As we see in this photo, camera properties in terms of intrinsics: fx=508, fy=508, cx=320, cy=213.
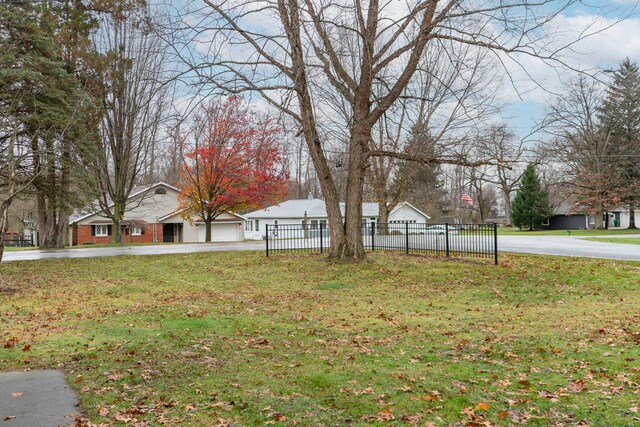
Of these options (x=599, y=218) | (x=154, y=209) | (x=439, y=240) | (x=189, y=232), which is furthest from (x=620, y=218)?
(x=439, y=240)

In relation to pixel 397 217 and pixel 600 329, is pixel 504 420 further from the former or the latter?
pixel 397 217

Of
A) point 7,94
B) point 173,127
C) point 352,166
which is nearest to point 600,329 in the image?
point 352,166

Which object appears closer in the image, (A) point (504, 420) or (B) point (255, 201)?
(A) point (504, 420)

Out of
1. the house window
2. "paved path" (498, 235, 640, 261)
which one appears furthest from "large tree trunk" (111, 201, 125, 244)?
"paved path" (498, 235, 640, 261)

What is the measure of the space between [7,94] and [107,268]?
21.0ft

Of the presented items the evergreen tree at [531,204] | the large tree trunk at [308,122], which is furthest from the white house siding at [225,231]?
the large tree trunk at [308,122]

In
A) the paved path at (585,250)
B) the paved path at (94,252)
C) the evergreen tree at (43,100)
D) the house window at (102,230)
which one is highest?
the evergreen tree at (43,100)

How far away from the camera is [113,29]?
25250mm

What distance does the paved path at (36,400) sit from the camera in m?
3.94

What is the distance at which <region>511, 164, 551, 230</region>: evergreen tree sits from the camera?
50.9 m

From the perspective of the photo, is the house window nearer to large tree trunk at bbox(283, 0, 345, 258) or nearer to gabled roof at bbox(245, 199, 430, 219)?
gabled roof at bbox(245, 199, 430, 219)

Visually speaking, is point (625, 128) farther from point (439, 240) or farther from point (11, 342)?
point (11, 342)

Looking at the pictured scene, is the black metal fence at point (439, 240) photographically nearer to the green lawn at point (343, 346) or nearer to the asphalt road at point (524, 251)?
the asphalt road at point (524, 251)

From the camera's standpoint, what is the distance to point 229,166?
32656mm
